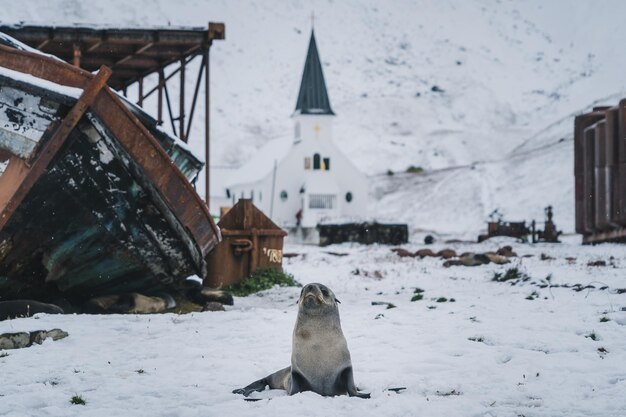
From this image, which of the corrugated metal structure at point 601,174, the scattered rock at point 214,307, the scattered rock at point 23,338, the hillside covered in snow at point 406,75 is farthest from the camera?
the hillside covered in snow at point 406,75

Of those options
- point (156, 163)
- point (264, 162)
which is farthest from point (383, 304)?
point (264, 162)

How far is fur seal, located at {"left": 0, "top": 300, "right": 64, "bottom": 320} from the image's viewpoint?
733 cm

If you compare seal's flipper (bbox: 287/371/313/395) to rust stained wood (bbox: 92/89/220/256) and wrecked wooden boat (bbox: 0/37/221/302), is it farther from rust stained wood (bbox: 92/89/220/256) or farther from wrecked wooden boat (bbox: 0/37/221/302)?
rust stained wood (bbox: 92/89/220/256)

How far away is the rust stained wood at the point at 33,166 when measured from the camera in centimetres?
648

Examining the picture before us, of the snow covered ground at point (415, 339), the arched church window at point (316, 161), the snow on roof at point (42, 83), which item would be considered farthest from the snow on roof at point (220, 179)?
the snow on roof at point (42, 83)

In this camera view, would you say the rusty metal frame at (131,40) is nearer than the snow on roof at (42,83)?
No

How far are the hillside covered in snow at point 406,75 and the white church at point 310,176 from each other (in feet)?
31.4

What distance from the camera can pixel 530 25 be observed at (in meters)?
156

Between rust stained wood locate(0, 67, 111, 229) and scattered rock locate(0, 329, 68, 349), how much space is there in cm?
99

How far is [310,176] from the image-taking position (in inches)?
1777

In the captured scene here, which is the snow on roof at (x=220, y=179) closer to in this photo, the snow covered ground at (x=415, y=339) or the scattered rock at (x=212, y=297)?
the snow covered ground at (x=415, y=339)

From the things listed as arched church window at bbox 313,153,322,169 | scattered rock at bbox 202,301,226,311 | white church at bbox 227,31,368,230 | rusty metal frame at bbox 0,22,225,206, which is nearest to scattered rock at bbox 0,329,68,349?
scattered rock at bbox 202,301,226,311

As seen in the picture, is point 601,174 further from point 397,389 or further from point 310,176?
point 310,176

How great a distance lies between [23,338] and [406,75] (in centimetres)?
12641
